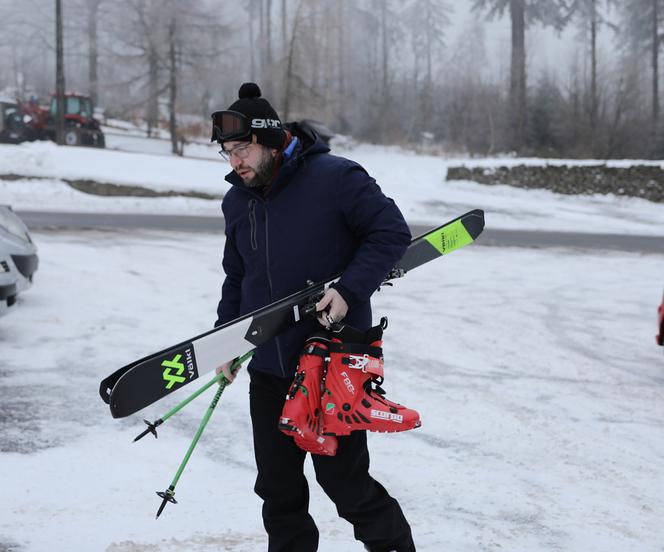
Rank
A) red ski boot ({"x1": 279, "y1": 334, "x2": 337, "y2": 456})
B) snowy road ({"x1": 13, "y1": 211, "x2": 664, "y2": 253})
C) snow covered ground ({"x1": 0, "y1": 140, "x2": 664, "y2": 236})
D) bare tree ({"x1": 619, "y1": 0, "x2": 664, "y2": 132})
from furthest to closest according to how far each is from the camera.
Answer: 1. bare tree ({"x1": 619, "y1": 0, "x2": 664, "y2": 132})
2. snow covered ground ({"x1": 0, "y1": 140, "x2": 664, "y2": 236})
3. snowy road ({"x1": 13, "y1": 211, "x2": 664, "y2": 253})
4. red ski boot ({"x1": 279, "y1": 334, "x2": 337, "y2": 456})

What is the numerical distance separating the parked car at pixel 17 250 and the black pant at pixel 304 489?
456 cm

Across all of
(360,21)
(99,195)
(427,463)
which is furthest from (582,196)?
(360,21)

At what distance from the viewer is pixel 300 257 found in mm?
2773

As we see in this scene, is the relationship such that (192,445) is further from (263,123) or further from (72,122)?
(72,122)

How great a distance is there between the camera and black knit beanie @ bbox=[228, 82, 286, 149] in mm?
2707

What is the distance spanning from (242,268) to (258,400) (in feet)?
1.83

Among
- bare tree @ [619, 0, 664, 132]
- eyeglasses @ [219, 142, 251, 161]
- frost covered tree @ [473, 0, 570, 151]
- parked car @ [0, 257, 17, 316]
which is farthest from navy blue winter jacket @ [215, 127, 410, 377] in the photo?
bare tree @ [619, 0, 664, 132]

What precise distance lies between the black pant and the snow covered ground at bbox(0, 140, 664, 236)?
14.9 m

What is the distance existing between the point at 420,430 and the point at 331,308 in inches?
95.3

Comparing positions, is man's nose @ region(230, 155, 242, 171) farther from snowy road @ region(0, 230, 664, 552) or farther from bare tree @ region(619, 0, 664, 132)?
bare tree @ region(619, 0, 664, 132)

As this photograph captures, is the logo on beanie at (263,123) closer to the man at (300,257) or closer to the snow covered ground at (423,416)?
the man at (300,257)

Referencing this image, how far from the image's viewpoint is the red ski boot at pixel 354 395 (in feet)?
Result: 8.71

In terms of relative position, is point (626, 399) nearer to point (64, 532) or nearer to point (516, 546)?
point (516, 546)

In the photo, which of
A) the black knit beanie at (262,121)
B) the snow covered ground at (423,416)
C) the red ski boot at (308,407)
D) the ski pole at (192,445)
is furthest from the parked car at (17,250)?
the red ski boot at (308,407)
